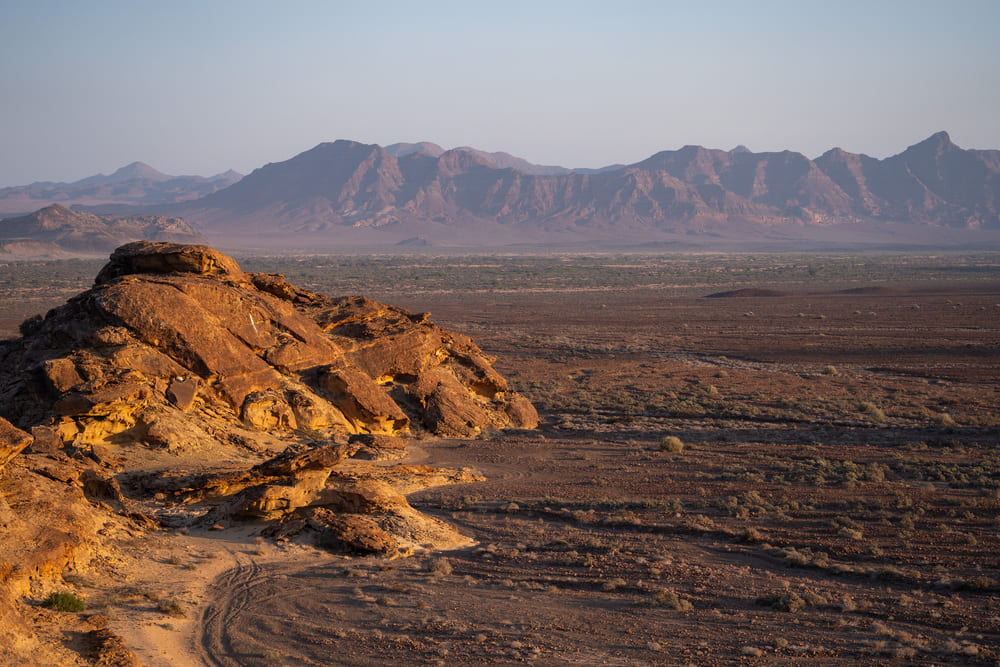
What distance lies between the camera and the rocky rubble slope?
429 inches

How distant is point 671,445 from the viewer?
64.8ft

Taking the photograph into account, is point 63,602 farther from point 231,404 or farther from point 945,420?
point 945,420

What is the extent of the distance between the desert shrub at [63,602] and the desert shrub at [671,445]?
1390 centimetres

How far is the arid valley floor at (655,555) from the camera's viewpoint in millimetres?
8977

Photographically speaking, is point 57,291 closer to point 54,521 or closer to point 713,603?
point 54,521

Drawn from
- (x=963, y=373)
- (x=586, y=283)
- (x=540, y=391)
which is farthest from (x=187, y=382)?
(x=586, y=283)

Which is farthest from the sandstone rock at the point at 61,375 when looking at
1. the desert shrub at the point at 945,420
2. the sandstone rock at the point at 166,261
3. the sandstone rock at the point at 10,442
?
the desert shrub at the point at 945,420

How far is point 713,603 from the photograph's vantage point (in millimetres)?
10094

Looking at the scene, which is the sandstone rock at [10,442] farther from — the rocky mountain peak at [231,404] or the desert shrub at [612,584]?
the desert shrub at [612,584]

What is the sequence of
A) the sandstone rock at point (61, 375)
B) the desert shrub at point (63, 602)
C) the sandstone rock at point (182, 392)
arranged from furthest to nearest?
the sandstone rock at point (182, 392), the sandstone rock at point (61, 375), the desert shrub at point (63, 602)

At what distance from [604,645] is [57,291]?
225ft

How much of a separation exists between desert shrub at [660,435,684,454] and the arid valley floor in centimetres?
5

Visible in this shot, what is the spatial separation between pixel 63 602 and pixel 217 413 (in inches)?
310

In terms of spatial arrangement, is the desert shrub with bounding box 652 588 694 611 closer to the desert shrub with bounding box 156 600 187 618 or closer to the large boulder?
the desert shrub with bounding box 156 600 187 618
